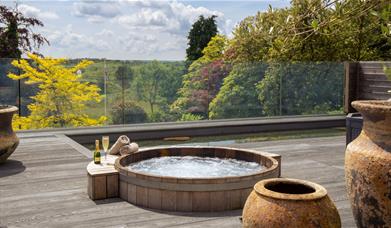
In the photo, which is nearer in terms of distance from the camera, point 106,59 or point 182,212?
point 182,212

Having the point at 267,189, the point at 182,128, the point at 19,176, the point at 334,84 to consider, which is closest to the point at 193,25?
the point at 334,84

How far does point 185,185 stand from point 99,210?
876 millimetres

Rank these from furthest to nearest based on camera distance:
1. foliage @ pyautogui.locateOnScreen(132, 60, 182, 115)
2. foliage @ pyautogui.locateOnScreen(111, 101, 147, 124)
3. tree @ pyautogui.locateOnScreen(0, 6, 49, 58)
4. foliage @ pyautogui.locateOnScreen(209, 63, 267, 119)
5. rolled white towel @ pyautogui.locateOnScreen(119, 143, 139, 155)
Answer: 1. tree @ pyautogui.locateOnScreen(0, 6, 49, 58)
2. foliage @ pyautogui.locateOnScreen(209, 63, 267, 119)
3. foliage @ pyautogui.locateOnScreen(132, 60, 182, 115)
4. foliage @ pyautogui.locateOnScreen(111, 101, 147, 124)
5. rolled white towel @ pyautogui.locateOnScreen(119, 143, 139, 155)

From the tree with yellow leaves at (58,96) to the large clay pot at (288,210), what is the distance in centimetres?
828

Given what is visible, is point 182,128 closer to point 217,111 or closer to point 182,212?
point 217,111

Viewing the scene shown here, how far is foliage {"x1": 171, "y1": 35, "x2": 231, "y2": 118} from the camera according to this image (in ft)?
37.7

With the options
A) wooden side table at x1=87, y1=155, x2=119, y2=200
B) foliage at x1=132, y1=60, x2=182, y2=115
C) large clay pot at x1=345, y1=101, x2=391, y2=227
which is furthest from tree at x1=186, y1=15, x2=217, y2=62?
large clay pot at x1=345, y1=101, x2=391, y2=227

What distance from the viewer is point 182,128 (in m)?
10.1

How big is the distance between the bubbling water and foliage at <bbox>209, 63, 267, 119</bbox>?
600 centimetres

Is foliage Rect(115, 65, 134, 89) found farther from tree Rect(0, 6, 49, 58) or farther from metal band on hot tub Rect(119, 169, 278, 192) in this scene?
tree Rect(0, 6, 49, 58)

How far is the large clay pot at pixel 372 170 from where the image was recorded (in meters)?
3.08

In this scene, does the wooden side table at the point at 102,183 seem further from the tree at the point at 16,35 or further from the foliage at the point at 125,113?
the tree at the point at 16,35

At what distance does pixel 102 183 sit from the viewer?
4637 millimetres

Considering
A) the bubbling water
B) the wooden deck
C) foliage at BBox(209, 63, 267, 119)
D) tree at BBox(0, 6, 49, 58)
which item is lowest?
the wooden deck
